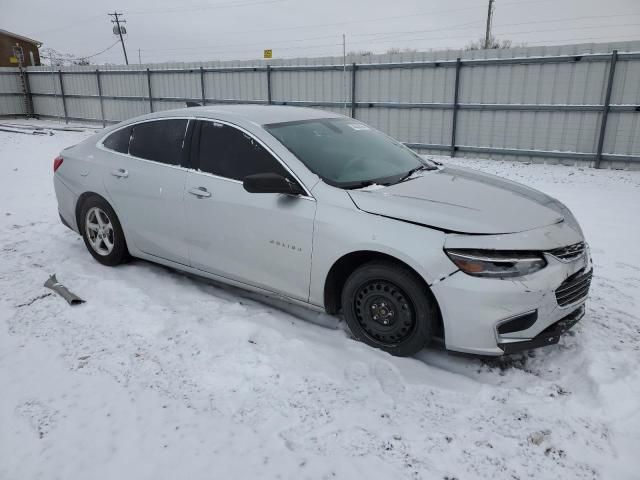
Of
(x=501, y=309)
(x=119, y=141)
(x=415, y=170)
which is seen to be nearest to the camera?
(x=501, y=309)

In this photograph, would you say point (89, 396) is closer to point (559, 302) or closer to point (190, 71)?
point (559, 302)

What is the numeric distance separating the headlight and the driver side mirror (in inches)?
46.7

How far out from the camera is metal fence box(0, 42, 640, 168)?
10.9m

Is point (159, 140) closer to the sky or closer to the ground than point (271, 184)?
closer to the sky

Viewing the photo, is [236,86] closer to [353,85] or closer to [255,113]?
[353,85]

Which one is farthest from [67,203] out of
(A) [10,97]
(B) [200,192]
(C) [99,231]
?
(A) [10,97]

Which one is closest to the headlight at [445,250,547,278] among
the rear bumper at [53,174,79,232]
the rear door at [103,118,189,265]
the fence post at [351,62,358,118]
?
the rear door at [103,118,189,265]

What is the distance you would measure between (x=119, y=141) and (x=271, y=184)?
2171 mm

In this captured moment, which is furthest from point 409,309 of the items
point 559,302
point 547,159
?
point 547,159

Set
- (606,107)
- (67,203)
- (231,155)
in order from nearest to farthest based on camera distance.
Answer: (231,155)
(67,203)
(606,107)

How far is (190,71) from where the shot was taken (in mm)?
18000

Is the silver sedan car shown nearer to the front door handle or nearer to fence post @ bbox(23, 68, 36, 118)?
the front door handle

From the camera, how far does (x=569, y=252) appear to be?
10.0 ft

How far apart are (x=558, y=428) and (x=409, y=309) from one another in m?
1.03
